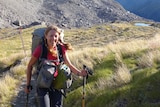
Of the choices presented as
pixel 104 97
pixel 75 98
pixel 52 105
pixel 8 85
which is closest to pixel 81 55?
pixel 8 85

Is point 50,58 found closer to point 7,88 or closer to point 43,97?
point 43,97

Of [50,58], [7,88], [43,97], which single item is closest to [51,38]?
[50,58]

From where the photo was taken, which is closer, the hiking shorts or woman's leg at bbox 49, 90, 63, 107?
the hiking shorts

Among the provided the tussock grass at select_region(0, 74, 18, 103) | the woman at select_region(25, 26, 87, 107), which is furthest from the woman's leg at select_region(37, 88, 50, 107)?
the tussock grass at select_region(0, 74, 18, 103)

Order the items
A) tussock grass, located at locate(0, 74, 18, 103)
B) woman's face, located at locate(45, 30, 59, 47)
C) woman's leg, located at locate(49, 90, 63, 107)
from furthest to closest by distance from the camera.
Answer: tussock grass, located at locate(0, 74, 18, 103) → woman's leg, located at locate(49, 90, 63, 107) → woman's face, located at locate(45, 30, 59, 47)

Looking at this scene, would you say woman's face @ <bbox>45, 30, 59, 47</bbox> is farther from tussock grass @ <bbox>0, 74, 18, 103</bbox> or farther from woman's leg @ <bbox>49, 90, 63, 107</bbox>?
tussock grass @ <bbox>0, 74, 18, 103</bbox>

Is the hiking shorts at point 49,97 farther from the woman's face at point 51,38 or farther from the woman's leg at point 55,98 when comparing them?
the woman's face at point 51,38

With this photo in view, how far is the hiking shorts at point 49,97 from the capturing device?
6984 millimetres

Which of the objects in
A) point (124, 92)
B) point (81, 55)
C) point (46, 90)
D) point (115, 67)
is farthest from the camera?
point (81, 55)

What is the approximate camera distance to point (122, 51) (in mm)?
14406

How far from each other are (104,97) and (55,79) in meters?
2.09

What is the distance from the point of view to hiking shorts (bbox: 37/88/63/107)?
698cm

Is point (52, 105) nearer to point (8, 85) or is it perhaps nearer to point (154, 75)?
point (154, 75)

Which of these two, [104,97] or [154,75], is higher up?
[154,75]
